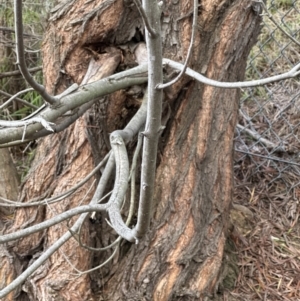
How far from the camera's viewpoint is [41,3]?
2.99 meters

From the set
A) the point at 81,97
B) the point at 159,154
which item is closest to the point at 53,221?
the point at 81,97

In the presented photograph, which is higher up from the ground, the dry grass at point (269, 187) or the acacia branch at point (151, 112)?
the acacia branch at point (151, 112)

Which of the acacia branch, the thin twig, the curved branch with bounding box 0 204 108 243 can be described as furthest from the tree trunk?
the thin twig

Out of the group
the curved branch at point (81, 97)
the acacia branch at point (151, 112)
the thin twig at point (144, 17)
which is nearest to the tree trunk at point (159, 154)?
the curved branch at point (81, 97)

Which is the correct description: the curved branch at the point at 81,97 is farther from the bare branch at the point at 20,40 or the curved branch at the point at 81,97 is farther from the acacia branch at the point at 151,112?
the acacia branch at the point at 151,112

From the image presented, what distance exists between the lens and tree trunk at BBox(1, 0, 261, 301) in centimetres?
168

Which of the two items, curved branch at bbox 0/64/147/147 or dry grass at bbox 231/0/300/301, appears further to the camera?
dry grass at bbox 231/0/300/301

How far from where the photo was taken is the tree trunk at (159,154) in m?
1.68

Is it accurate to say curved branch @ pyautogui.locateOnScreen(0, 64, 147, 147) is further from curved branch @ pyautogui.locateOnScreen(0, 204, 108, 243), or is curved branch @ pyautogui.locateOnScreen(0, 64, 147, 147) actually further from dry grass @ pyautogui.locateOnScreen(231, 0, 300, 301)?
dry grass @ pyautogui.locateOnScreen(231, 0, 300, 301)

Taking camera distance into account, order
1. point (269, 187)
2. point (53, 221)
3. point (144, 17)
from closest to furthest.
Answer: point (144, 17) < point (53, 221) < point (269, 187)

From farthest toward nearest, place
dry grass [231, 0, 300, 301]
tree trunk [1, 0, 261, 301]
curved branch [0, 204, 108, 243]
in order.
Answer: dry grass [231, 0, 300, 301] → tree trunk [1, 0, 261, 301] → curved branch [0, 204, 108, 243]

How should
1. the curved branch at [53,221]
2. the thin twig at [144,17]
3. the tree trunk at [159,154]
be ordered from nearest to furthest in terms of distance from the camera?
the thin twig at [144,17], the curved branch at [53,221], the tree trunk at [159,154]

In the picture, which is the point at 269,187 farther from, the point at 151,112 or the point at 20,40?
the point at 20,40

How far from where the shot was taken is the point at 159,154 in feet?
5.93
